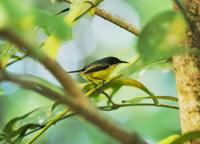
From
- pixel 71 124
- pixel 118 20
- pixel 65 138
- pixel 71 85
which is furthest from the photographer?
pixel 71 124

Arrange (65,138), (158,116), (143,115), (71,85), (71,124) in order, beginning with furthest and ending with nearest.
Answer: (71,124)
(65,138)
(143,115)
(158,116)
(71,85)

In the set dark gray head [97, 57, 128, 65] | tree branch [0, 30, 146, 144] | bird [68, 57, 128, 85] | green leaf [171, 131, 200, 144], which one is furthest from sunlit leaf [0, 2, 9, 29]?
dark gray head [97, 57, 128, 65]

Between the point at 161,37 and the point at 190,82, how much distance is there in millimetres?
262

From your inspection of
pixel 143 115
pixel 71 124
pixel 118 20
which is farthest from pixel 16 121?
pixel 71 124

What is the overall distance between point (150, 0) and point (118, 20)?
1841 millimetres

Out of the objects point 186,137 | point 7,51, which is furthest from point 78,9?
point 186,137

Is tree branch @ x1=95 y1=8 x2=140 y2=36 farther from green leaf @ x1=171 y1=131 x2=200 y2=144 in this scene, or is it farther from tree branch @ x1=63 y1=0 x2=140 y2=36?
green leaf @ x1=171 y1=131 x2=200 y2=144

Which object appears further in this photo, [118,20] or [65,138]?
[65,138]

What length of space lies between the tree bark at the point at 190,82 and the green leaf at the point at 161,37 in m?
0.23

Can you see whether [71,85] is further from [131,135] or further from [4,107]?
[4,107]

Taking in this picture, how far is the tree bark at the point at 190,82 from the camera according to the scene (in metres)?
0.53

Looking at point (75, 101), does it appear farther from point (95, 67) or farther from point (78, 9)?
point (95, 67)

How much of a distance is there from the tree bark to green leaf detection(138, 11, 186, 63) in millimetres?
233

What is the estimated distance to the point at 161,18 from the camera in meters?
0.30
